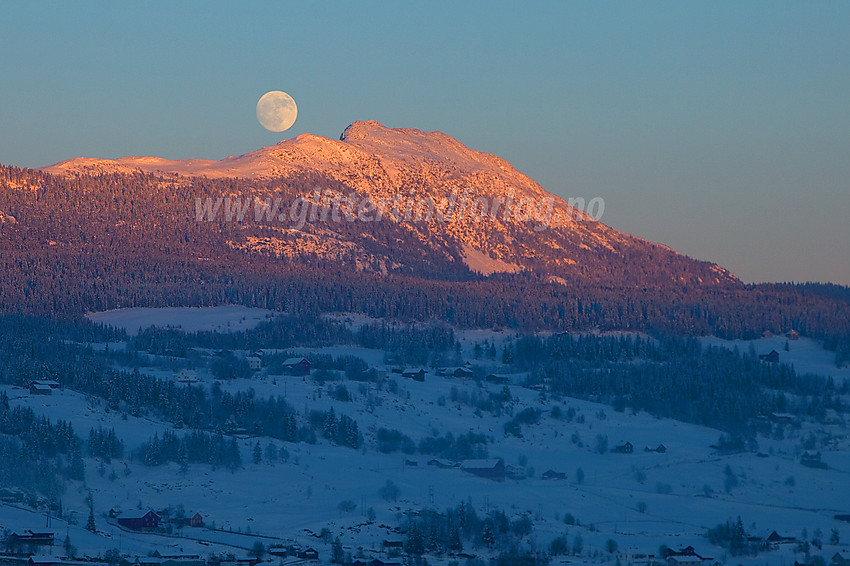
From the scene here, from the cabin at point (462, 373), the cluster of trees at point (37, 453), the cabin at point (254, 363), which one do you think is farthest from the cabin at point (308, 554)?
the cabin at point (462, 373)

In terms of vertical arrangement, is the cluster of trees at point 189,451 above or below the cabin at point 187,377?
below

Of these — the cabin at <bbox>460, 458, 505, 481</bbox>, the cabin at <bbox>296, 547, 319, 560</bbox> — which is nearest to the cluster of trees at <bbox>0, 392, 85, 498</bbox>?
the cabin at <bbox>296, 547, 319, 560</bbox>

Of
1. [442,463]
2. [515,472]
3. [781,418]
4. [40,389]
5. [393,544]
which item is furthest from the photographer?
[781,418]

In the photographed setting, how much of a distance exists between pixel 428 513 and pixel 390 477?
16916mm

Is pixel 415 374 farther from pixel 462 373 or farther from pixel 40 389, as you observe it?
pixel 40 389

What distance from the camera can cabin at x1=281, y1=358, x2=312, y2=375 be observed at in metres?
180

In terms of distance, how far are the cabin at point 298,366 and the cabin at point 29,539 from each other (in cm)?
7978

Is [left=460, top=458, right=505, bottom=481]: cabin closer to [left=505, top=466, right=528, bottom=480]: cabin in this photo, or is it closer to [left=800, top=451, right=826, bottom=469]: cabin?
[left=505, top=466, right=528, bottom=480]: cabin

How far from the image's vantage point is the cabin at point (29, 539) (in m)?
98.7

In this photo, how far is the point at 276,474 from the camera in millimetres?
131375

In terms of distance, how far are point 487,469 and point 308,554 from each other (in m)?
37.4

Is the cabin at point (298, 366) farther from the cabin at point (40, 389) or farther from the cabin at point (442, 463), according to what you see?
the cabin at point (442, 463)

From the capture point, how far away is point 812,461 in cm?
14900

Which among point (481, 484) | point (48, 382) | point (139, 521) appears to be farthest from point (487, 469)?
point (48, 382)
